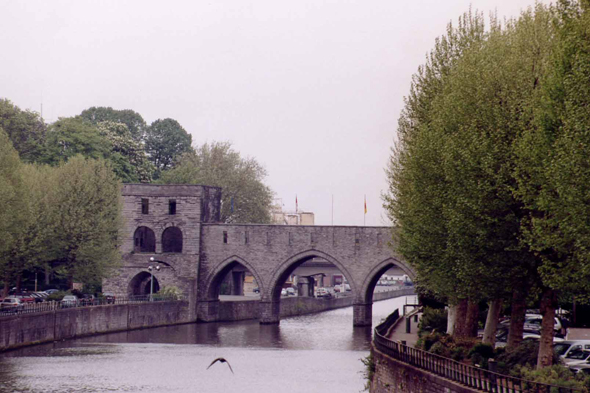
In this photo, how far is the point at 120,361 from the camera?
46.6m

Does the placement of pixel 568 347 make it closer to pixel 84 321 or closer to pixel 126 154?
pixel 84 321

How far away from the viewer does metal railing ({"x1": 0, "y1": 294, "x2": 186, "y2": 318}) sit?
49.8 meters

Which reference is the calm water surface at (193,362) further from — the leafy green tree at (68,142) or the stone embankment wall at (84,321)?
the leafy green tree at (68,142)

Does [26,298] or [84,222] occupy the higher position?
[84,222]

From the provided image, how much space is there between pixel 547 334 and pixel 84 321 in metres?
37.4

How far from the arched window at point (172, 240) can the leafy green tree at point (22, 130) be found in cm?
1422

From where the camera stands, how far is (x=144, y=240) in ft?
261

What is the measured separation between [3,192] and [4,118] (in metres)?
40.0

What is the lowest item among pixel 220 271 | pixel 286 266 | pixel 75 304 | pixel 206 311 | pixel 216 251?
pixel 206 311

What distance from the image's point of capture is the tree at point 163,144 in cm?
10819

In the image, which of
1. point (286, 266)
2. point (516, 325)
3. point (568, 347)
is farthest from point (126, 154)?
point (568, 347)

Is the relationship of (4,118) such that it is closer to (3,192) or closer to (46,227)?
(46,227)

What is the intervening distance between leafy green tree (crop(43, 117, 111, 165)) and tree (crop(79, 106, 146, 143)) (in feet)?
63.6

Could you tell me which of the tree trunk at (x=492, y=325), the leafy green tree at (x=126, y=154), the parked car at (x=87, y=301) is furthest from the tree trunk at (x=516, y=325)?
the leafy green tree at (x=126, y=154)
